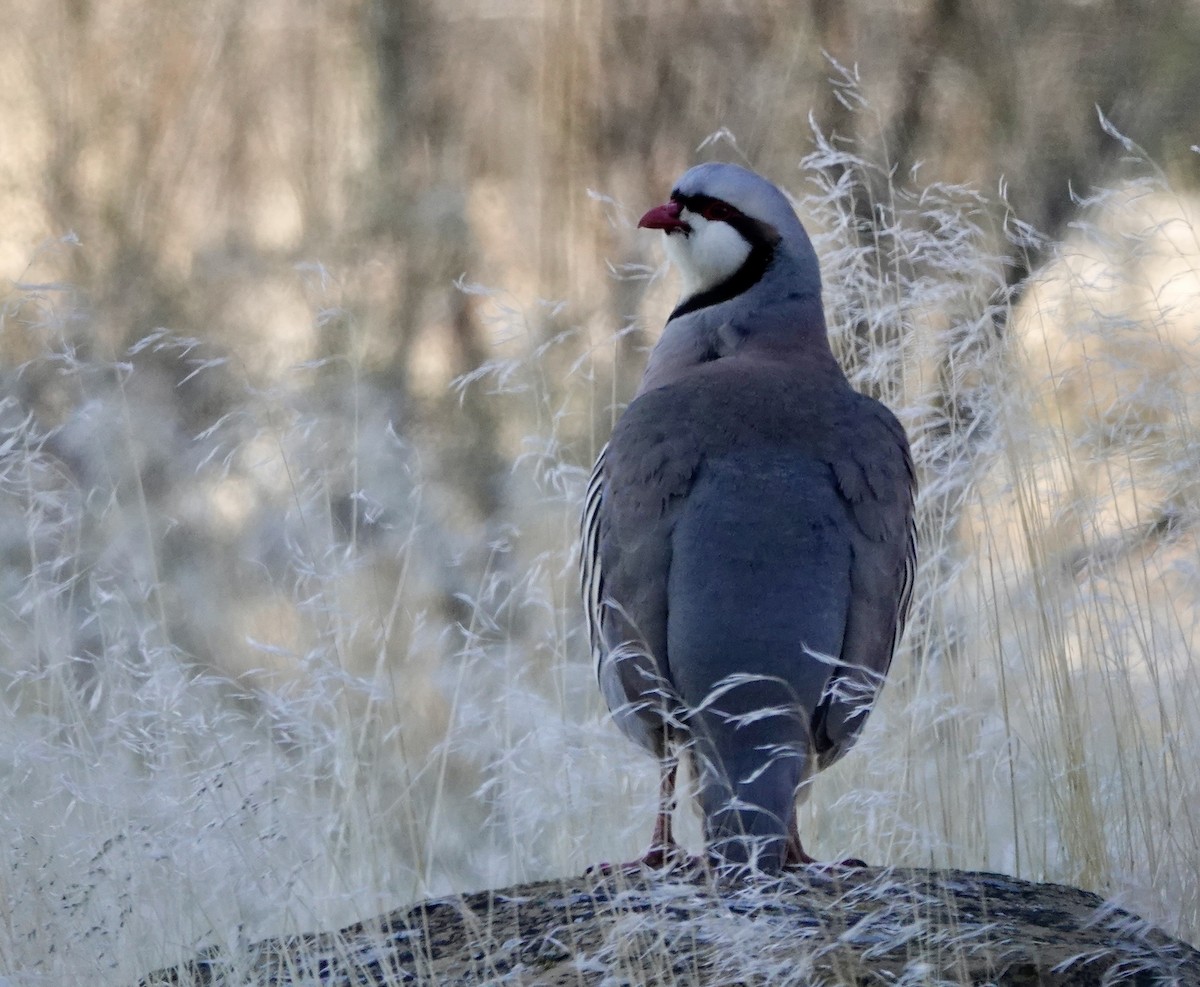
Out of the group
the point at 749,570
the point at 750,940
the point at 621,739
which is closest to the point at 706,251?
the point at 749,570

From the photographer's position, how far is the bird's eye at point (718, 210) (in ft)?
12.6

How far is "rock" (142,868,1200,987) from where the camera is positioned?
2.41m

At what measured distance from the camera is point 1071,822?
3371 mm

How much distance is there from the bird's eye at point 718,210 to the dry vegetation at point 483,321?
0.29 meters

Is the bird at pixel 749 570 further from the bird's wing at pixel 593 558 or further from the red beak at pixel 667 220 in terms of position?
the red beak at pixel 667 220

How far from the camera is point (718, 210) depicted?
384 cm

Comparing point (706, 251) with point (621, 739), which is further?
point (706, 251)

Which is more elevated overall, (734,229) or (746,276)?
(734,229)

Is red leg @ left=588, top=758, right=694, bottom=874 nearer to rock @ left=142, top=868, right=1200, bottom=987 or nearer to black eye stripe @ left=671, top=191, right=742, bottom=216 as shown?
rock @ left=142, top=868, right=1200, bottom=987

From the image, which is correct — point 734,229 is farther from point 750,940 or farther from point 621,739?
point 750,940

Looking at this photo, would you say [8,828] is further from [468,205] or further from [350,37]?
[350,37]

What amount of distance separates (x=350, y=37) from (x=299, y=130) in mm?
508

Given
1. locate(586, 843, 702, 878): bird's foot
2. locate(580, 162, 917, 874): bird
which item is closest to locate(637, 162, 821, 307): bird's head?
locate(580, 162, 917, 874): bird

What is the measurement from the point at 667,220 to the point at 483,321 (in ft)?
2.66
